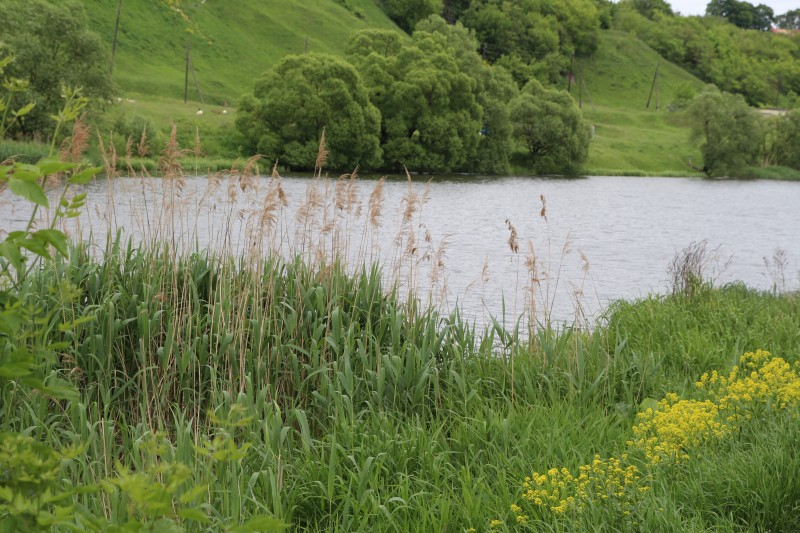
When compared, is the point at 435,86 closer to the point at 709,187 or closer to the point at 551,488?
the point at 709,187

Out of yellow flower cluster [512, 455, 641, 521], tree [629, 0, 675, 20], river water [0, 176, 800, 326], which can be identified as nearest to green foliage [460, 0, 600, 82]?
tree [629, 0, 675, 20]

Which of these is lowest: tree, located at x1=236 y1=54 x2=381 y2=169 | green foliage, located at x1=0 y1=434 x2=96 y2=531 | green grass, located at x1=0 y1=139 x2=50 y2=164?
green foliage, located at x1=0 y1=434 x2=96 y2=531

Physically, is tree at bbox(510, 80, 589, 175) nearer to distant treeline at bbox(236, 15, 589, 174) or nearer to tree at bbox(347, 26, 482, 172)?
distant treeline at bbox(236, 15, 589, 174)

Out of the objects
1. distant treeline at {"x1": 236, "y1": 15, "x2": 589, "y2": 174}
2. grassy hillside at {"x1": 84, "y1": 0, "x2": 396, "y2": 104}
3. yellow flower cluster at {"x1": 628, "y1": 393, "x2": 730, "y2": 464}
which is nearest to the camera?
yellow flower cluster at {"x1": 628, "y1": 393, "x2": 730, "y2": 464}

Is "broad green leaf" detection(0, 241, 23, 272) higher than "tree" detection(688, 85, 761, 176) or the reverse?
the reverse

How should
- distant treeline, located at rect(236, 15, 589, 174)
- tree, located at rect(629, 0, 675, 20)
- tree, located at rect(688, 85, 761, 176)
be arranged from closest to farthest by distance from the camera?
distant treeline, located at rect(236, 15, 589, 174) → tree, located at rect(688, 85, 761, 176) → tree, located at rect(629, 0, 675, 20)

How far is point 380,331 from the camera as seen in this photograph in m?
7.97

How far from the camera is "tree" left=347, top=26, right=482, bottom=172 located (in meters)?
57.2

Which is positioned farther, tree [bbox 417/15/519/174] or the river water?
tree [bbox 417/15/519/174]

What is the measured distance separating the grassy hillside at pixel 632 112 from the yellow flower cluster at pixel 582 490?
69.6m

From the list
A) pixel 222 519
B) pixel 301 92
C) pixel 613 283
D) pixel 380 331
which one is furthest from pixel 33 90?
pixel 222 519

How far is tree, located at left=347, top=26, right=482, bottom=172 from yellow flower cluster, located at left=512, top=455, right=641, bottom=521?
51608 mm

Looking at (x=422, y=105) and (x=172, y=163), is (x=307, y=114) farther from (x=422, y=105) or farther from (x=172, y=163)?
(x=172, y=163)

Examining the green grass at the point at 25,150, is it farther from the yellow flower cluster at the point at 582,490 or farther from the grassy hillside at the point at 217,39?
the yellow flower cluster at the point at 582,490
